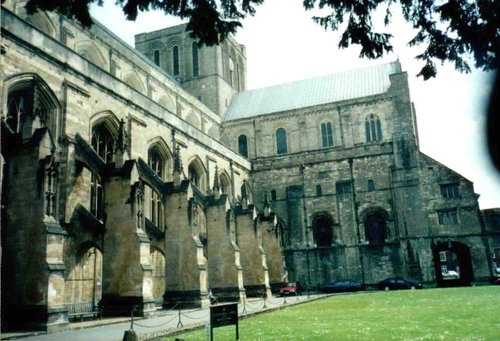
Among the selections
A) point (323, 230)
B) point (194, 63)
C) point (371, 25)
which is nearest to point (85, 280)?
point (371, 25)

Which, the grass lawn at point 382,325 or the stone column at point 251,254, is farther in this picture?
the stone column at point 251,254

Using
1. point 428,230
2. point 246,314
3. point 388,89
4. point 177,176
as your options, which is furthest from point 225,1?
point 388,89

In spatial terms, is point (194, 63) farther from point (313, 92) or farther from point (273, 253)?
point (273, 253)

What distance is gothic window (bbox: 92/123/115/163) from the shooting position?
20.7 meters

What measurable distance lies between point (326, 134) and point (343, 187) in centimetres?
553

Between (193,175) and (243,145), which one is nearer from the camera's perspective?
(193,175)

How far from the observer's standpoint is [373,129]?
124 feet

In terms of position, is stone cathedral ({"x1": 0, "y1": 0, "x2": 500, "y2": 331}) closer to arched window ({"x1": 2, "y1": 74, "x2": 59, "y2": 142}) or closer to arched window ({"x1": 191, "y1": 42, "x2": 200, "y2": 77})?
arched window ({"x1": 2, "y1": 74, "x2": 59, "y2": 142})

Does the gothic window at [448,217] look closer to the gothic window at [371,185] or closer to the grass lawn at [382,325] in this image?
the gothic window at [371,185]

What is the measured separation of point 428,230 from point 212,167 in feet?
52.2

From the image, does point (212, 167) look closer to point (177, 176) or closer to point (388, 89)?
point (177, 176)

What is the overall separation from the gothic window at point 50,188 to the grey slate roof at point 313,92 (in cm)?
2956

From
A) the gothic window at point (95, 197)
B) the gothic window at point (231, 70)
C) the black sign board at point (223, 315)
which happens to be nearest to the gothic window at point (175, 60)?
the gothic window at point (231, 70)

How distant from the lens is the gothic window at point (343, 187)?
118 ft
